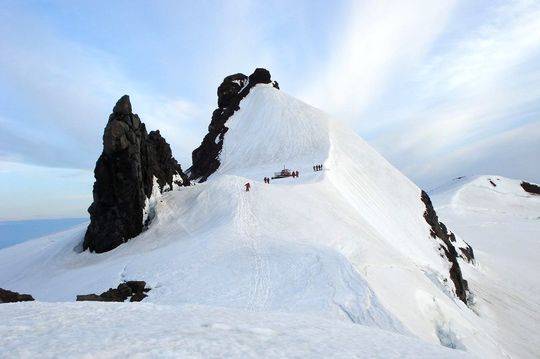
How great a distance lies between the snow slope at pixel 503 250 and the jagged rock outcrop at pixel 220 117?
161ft

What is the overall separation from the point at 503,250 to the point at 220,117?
6465 centimetres

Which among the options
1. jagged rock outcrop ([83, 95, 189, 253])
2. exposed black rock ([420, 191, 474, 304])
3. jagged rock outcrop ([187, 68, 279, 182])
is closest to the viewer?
jagged rock outcrop ([83, 95, 189, 253])

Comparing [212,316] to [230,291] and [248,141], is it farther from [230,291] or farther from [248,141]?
[248,141]

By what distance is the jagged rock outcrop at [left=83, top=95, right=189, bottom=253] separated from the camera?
3391 centimetres

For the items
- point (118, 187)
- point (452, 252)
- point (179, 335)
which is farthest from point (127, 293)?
point (452, 252)

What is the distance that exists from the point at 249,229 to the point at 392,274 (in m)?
9.82

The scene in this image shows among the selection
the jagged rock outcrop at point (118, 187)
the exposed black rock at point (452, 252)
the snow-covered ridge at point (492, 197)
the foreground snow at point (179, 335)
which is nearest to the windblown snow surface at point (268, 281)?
the foreground snow at point (179, 335)

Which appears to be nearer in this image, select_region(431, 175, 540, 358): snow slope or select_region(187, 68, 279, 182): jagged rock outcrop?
select_region(431, 175, 540, 358): snow slope

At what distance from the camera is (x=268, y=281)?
18.6 metres

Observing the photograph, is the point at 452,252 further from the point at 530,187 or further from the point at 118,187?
the point at 530,187

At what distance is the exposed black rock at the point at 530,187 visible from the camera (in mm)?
139550

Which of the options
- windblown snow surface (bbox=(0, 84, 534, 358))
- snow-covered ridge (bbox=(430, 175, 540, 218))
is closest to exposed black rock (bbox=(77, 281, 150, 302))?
windblown snow surface (bbox=(0, 84, 534, 358))

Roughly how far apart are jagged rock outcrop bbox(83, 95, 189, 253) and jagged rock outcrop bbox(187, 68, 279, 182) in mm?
36388

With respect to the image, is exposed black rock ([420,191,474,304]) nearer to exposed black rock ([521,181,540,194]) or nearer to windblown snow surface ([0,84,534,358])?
windblown snow surface ([0,84,534,358])
